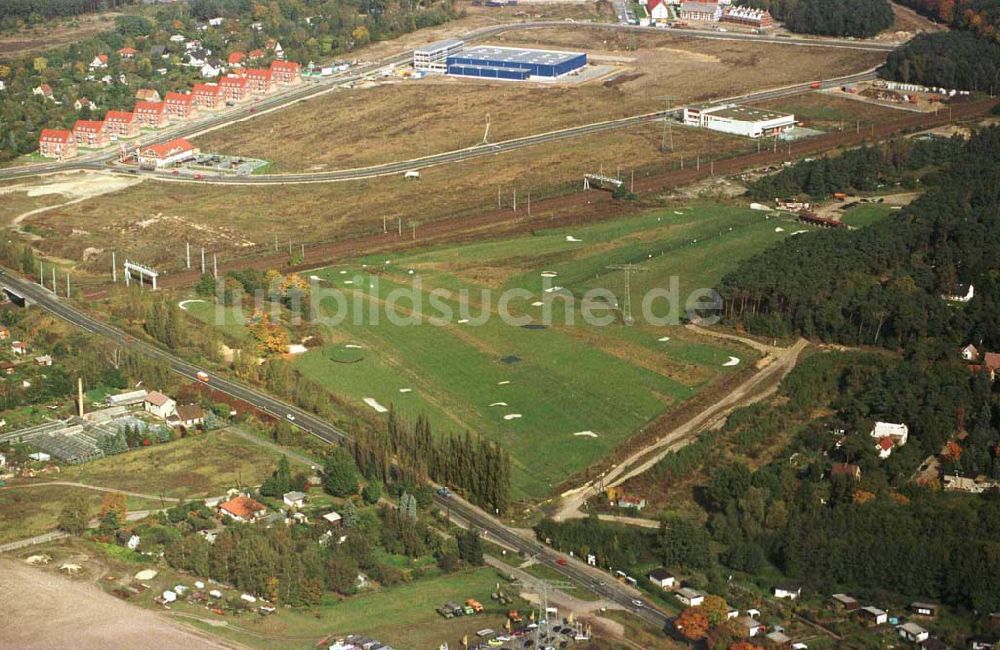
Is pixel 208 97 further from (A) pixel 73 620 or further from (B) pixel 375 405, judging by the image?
(A) pixel 73 620

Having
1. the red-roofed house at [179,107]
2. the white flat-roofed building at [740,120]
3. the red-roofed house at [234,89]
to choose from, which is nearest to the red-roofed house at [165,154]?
the red-roofed house at [179,107]

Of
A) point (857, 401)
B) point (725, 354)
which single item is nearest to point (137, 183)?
point (725, 354)

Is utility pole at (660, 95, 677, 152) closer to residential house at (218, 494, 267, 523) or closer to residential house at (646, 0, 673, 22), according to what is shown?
residential house at (646, 0, 673, 22)

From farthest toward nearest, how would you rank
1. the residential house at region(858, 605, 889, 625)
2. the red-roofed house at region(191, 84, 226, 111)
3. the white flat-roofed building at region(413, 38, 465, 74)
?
the white flat-roofed building at region(413, 38, 465, 74)
the red-roofed house at region(191, 84, 226, 111)
the residential house at region(858, 605, 889, 625)

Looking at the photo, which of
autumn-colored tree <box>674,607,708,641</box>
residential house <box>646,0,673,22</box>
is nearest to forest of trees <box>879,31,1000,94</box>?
residential house <box>646,0,673,22</box>

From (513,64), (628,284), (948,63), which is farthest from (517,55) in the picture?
(628,284)

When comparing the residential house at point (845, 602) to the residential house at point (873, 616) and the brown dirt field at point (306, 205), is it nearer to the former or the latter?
the residential house at point (873, 616)
